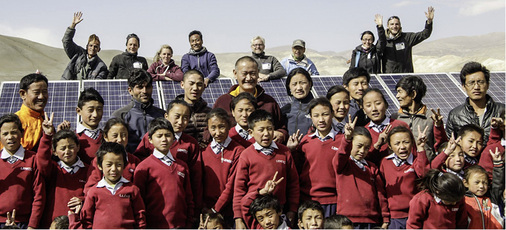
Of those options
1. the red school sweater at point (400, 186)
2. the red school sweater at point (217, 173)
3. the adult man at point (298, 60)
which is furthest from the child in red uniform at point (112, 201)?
the adult man at point (298, 60)

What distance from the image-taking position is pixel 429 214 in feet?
21.3

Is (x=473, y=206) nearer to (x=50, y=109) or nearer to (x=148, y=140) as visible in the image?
(x=148, y=140)

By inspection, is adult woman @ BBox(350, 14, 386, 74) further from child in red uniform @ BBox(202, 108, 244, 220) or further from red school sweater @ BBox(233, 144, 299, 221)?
red school sweater @ BBox(233, 144, 299, 221)

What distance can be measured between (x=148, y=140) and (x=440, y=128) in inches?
140

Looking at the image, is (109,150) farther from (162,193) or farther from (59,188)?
(59,188)

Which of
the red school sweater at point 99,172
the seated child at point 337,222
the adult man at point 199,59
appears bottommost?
the seated child at point 337,222

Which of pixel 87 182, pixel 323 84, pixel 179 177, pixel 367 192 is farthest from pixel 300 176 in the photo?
pixel 323 84

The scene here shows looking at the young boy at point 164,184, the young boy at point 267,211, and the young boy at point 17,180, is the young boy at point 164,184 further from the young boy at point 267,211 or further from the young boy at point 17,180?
the young boy at point 17,180

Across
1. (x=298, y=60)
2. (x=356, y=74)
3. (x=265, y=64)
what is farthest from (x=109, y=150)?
(x=298, y=60)

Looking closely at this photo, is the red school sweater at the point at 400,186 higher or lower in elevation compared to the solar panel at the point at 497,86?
lower

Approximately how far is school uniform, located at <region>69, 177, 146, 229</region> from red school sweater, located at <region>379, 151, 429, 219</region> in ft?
9.18

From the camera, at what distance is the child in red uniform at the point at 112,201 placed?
606 centimetres

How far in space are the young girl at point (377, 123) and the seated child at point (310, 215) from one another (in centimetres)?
113

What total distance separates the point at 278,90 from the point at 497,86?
4.31 metres
